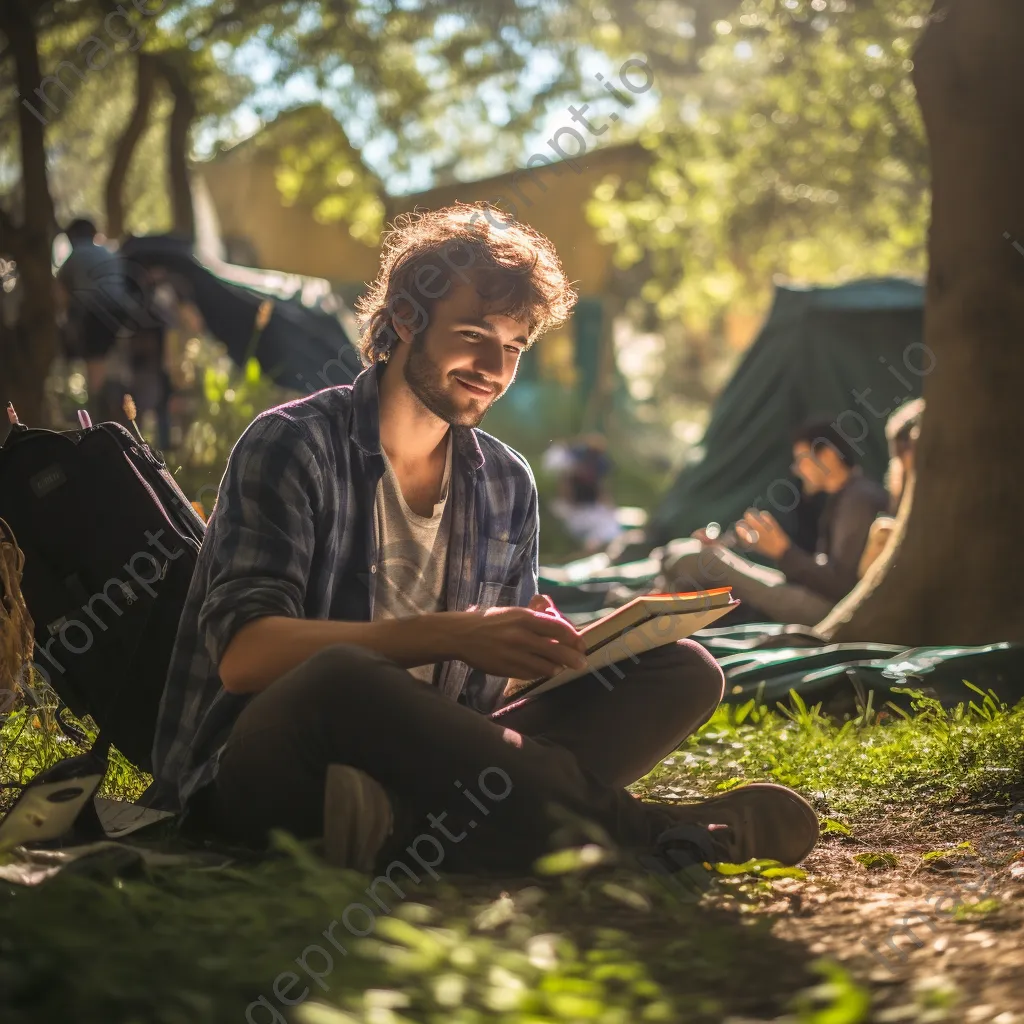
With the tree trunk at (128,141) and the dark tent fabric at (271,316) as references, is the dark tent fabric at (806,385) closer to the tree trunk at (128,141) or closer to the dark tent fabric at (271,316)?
the dark tent fabric at (271,316)

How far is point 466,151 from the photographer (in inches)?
1113

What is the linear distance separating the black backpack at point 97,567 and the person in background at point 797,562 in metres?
4.16

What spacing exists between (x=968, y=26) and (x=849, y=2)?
20.8ft

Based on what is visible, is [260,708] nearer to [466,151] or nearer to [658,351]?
[466,151]

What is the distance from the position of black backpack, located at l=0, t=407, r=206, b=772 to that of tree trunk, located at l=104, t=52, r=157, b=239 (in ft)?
35.2

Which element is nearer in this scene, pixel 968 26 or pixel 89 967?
pixel 89 967

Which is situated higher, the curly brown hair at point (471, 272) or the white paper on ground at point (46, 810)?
the curly brown hair at point (471, 272)

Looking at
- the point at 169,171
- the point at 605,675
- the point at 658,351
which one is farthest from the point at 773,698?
the point at 658,351

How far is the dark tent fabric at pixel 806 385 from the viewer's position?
34.2 ft

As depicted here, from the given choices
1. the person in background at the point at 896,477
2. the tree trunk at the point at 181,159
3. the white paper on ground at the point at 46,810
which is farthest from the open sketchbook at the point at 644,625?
the tree trunk at the point at 181,159

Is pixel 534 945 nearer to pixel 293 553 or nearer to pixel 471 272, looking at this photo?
pixel 293 553

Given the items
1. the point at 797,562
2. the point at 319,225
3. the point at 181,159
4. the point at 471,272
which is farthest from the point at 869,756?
the point at 319,225

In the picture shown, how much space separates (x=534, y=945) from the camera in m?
1.95

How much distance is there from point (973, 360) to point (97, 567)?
3890 millimetres
